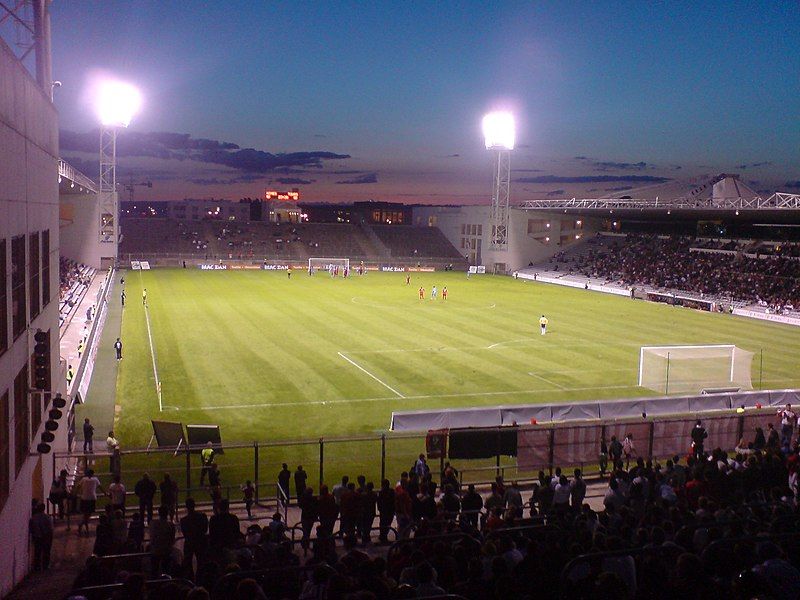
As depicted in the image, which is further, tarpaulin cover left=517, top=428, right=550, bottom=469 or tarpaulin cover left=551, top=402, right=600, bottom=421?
tarpaulin cover left=551, top=402, right=600, bottom=421

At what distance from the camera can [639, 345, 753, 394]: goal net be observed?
94.4 ft

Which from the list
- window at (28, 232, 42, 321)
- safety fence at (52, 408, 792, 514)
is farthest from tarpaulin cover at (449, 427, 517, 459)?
window at (28, 232, 42, 321)

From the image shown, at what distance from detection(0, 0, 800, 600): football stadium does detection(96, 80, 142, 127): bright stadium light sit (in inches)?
6.1

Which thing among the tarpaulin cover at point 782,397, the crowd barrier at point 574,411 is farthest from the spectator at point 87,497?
the tarpaulin cover at point 782,397

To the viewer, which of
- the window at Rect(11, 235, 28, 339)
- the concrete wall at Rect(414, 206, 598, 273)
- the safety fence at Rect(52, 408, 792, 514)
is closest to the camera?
the window at Rect(11, 235, 28, 339)

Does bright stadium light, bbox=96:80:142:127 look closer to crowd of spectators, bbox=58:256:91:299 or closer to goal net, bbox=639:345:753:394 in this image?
crowd of spectators, bbox=58:256:91:299

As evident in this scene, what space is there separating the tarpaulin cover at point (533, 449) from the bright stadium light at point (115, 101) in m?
51.6

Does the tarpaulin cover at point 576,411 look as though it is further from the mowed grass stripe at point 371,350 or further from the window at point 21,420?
the window at point 21,420

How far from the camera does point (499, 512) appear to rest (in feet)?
37.5

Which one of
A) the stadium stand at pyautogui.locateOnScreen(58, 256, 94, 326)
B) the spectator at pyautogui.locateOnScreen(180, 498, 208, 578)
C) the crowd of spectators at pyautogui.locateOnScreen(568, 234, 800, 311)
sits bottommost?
the spectator at pyautogui.locateOnScreen(180, 498, 208, 578)

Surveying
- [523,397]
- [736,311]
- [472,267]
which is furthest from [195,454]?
[472,267]

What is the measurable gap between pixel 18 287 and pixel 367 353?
22.4m

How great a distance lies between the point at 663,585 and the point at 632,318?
1706 inches

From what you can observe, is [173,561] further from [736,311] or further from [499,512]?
[736,311]
